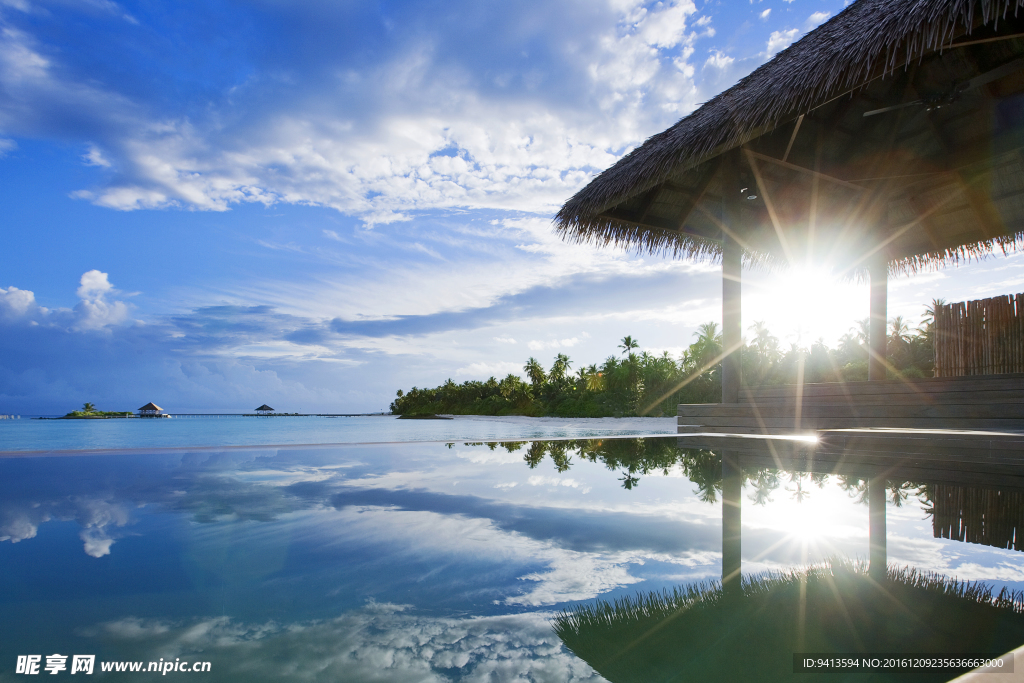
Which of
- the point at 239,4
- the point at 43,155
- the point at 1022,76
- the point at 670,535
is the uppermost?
the point at 43,155

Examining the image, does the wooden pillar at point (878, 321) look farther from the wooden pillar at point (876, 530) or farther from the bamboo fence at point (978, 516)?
the wooden pillar at point (876, 530)

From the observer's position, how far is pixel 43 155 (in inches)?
567

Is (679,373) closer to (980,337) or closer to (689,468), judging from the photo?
(980,337)

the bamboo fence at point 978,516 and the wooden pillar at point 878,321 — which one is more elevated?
the wooden pillar at point 878,321

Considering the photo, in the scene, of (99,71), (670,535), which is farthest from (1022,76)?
(99,71)

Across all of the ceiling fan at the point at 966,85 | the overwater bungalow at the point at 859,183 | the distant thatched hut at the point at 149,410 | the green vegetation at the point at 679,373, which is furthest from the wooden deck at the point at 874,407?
the distant thatched hut at the point at 149,410

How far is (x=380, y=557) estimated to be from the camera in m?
1.53

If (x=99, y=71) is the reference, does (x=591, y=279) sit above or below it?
below

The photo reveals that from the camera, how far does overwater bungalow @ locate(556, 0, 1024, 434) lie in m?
4.22

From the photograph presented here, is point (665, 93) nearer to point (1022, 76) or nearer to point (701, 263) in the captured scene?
point (701, 263)

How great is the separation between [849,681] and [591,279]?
26.7m

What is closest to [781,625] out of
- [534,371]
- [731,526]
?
[731,526]

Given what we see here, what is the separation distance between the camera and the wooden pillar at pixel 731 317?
19.0ft

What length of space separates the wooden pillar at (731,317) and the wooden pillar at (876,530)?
2.98 meters
